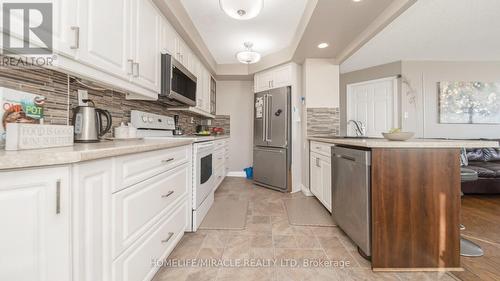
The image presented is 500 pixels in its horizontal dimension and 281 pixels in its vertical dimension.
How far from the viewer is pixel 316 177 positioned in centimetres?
272

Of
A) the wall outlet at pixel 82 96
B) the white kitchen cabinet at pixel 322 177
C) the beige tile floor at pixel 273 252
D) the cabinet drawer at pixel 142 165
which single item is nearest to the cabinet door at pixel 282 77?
the white kitchen cabinet at pixel 322 177

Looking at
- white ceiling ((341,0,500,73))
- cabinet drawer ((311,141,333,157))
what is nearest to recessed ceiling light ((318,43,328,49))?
white ceiling ((341,0,500,73))

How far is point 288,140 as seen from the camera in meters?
3.28

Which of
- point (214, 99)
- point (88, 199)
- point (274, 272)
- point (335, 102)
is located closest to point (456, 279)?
point (274, 272)

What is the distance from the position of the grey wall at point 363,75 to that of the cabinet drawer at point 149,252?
13.0ft

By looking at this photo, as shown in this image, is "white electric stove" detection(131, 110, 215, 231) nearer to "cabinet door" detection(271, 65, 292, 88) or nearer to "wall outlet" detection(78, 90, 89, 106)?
"wall outlet" detection(78, 90, 89, 106)

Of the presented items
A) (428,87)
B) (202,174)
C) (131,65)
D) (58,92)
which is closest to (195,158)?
(202,174)

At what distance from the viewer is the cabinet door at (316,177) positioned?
2.57 meters

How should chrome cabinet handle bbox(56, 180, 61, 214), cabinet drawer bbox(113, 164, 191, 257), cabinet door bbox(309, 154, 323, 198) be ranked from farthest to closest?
cabinet door bbox(309, 154, 323, 198) < cabinet drawer bbox(113, 164, 191, 257) < chrome cabinet handle bbox(56, 180, 61, 214)

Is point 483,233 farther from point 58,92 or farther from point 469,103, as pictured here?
point 58,92

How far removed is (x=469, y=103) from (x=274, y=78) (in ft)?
12.0

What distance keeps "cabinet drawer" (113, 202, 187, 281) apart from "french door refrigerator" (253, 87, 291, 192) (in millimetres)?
2044

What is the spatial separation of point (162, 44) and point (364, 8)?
6.73 ft

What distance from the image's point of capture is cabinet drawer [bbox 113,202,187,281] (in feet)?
3.15
